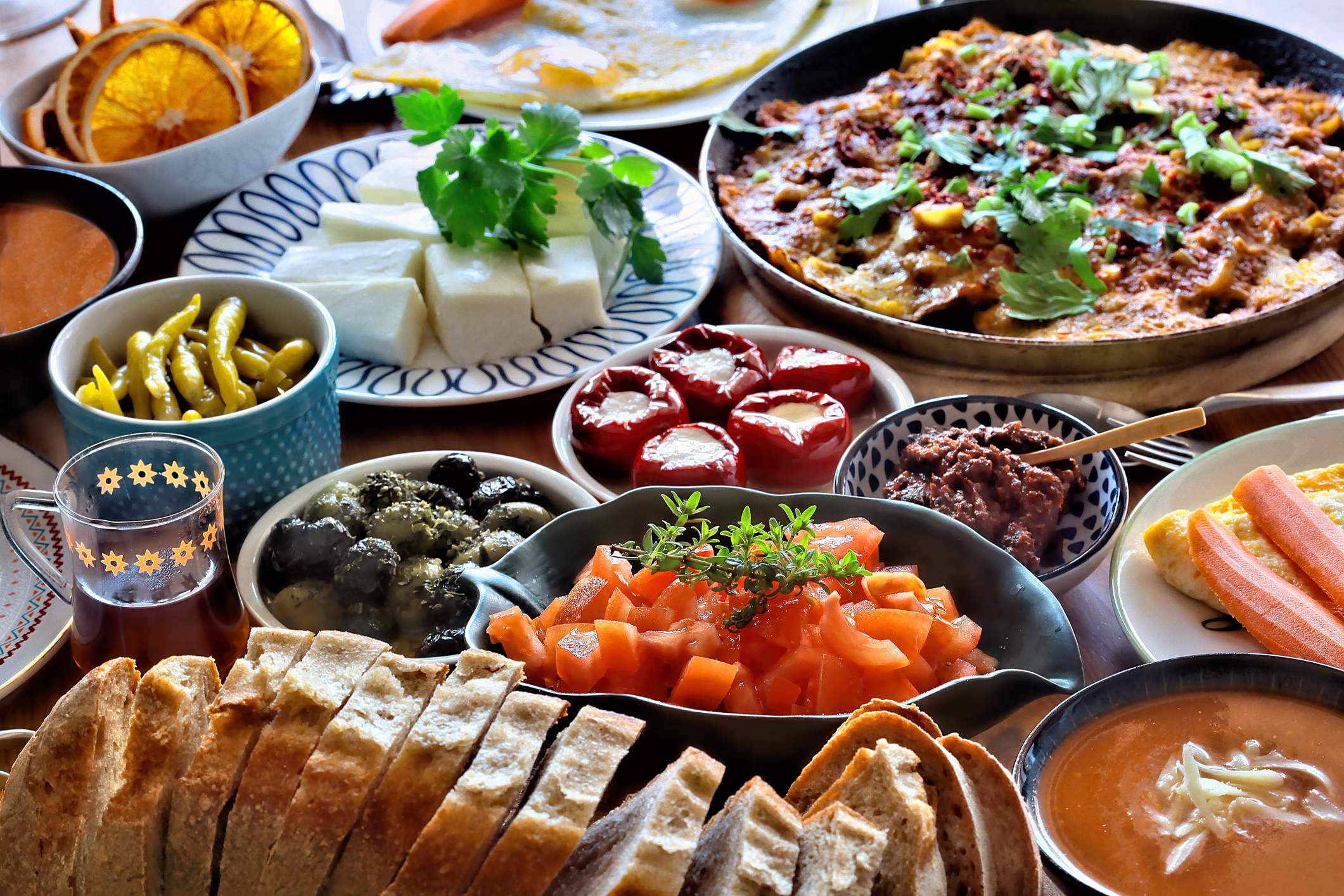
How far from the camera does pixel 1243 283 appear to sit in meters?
2.54

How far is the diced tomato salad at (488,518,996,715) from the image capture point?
5.25 ft

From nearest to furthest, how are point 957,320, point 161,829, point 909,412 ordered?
1. point 161,829
2. point 909,412
3. point 957,320

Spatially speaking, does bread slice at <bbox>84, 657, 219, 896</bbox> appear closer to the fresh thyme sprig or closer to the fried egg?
the fresh thyme sprig

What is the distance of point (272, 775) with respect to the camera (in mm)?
1312

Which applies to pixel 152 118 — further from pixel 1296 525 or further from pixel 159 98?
pixel 1296 525

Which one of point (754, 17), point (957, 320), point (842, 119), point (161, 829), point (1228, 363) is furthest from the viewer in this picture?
point (754, 17)

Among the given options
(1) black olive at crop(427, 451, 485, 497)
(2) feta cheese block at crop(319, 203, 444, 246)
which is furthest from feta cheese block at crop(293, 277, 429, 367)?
(1) black olive at crop(427, 451, 485, 497)

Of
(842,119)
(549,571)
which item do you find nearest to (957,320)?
(842,119)

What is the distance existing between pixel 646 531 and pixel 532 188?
41.2 inches

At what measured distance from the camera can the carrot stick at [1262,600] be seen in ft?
5.53

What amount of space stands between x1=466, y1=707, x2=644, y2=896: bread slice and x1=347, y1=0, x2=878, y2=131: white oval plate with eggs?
2.45m

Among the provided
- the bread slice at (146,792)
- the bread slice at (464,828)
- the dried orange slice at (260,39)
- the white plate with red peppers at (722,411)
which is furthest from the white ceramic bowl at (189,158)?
the bread slice at (464,828)

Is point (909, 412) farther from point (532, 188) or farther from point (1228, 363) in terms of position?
point (532, 188)

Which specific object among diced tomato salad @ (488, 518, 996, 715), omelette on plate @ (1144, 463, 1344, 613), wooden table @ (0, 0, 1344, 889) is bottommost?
wooden table @ (0, 0, 1344, 889)
